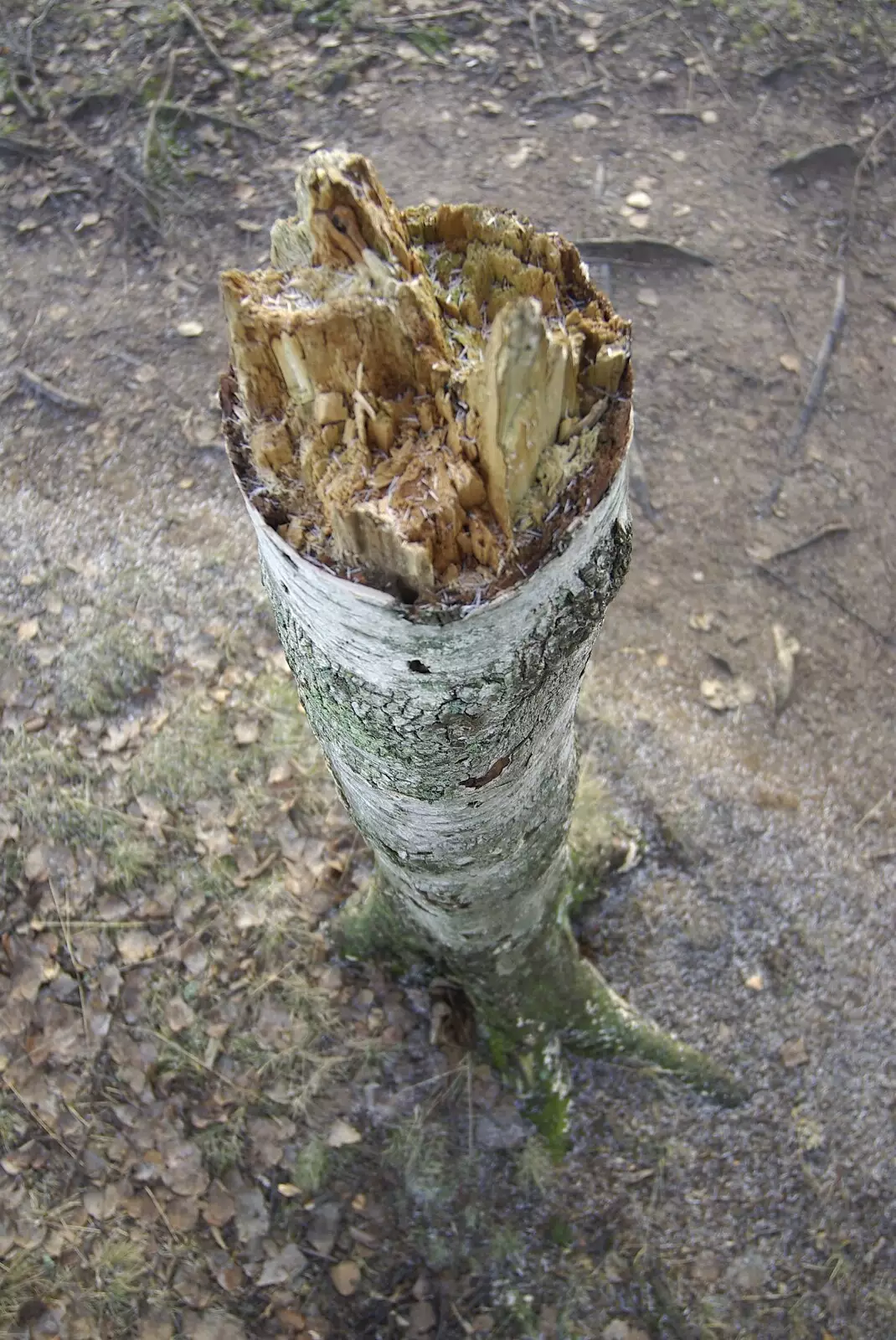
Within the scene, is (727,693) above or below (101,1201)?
above

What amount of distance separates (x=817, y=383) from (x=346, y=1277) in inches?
191

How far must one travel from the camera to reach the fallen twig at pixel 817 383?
4711 millimetres

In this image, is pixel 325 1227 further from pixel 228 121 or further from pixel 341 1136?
pixel 228 121

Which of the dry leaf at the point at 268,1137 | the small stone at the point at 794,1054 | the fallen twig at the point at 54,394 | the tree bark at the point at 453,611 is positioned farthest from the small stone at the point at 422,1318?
the fallen twig at the point at 54,394

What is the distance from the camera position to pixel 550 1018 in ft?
9.96

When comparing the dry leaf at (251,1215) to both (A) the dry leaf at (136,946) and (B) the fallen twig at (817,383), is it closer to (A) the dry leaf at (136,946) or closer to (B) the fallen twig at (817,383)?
(A) the dry leaf at (136,946)

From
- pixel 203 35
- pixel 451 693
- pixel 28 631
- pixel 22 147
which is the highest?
pixel 203 35

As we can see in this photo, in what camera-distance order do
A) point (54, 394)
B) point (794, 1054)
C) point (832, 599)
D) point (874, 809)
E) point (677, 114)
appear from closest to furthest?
1. point (794, 1054)
2. point (874, 809)
3. point (832, 599)
4. point (54, 394)
5. point (677, 114)

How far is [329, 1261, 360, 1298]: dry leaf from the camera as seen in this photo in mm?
2949

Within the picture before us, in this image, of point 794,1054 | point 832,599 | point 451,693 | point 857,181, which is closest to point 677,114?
point 857,181

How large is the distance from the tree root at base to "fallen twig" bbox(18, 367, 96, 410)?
319 centimetres

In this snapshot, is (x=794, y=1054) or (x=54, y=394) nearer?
(x=794, y=1054)

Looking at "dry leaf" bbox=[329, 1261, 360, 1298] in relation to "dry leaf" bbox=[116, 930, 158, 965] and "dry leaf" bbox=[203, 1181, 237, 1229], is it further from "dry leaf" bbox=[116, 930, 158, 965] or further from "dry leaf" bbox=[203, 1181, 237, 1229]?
"dry leaf" bbox=[116, 930, 158, 965]

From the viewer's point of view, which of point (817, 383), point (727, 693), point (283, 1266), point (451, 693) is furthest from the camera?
point (817, 383)
